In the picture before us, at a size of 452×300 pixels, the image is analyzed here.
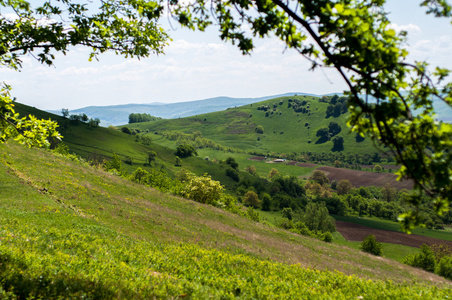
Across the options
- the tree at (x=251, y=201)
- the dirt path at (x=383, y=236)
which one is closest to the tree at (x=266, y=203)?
the tree at (x=251, y=201)

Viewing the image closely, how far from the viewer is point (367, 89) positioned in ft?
16.6

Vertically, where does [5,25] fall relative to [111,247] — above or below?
above

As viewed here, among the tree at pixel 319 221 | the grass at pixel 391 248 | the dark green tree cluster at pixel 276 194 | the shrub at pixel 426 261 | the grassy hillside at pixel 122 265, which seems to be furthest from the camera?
the dark green tree cluster at pixel 276 194

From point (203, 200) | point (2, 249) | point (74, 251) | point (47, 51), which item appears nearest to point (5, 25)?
point (47, 51)

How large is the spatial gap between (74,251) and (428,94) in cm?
1317

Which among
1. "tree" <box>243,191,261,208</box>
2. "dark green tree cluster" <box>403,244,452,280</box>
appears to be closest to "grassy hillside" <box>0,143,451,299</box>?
"dark green tree cluster" <box>403,244,452,280</box>

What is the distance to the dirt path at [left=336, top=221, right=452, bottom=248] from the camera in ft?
357

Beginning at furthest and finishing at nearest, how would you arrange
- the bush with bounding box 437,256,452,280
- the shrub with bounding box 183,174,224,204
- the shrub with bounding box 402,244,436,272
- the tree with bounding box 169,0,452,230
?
1. the shrub with bounding box 183,174,224,204
2. the shrub with bounding box 402,244,436,272
3. the bush with bounding box 437,256,452,280
4. the tree with bounding box 169,0,452,230

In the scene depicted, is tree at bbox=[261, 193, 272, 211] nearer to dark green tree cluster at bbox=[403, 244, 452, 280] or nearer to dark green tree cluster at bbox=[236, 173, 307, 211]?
dark green tree cluster at bbox=[236, 173, 307, 211]

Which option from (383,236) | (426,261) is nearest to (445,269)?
(426,261)

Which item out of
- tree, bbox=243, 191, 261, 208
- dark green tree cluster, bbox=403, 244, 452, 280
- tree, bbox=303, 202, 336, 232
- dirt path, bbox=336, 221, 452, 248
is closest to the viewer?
dark green tree cluster, bbox=403, 244, 452, 280

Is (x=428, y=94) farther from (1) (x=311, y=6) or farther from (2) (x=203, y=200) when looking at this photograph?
(2) (x=203, y=200)

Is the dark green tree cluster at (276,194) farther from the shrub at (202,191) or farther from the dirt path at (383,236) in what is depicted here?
the shrub at (202,191)

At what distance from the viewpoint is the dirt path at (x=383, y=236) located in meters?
109
